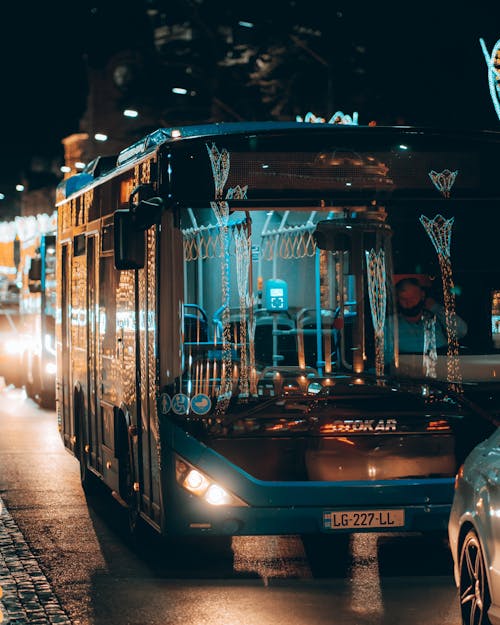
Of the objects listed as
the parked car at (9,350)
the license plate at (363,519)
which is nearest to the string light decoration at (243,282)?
the license plate at (363,519)

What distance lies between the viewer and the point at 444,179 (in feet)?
31.7

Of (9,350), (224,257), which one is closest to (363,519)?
(224,257)

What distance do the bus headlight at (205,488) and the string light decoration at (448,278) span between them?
1.60 meters

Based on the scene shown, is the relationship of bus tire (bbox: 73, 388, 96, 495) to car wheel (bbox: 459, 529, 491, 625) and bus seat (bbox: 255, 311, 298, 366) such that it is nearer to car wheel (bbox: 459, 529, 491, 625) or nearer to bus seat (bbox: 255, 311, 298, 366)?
bus seat (bbox: 255, 311, 298, 366)

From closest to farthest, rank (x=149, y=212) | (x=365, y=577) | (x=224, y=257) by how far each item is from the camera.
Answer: (x=224, y=257)
(x=149, y=212)
(x=365, y=577)

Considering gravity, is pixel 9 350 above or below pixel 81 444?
above

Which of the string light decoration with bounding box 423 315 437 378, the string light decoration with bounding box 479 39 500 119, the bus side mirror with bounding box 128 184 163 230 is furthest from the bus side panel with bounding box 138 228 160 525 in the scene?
the string light decoration with bounding box 479 39 500 119

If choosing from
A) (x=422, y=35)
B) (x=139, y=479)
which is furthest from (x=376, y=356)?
(x=422, y=35)

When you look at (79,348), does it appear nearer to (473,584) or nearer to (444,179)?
(444,179)

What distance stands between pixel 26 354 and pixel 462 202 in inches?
875

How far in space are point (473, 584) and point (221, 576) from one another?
2784 mm

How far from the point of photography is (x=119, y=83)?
88.6 m

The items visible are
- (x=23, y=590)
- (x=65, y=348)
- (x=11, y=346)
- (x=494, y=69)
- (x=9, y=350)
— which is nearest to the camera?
(x=23, y=590)

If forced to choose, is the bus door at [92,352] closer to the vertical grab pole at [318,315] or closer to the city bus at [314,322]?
the city bus at [314,322]
